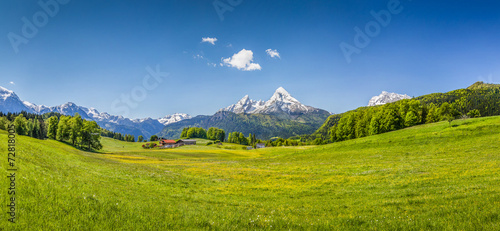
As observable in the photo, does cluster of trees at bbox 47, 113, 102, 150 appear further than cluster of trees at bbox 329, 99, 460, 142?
Yes

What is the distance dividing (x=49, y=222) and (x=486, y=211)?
18.7 meters

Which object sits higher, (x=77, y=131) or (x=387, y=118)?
(x=387, y=118)

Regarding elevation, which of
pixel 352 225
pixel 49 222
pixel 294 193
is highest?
pixel 49 222

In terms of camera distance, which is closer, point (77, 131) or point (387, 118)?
point (387, 118)

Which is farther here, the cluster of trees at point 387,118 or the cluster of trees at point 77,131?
the cluster of trees at point 77,131

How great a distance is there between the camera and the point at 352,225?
10211 mm

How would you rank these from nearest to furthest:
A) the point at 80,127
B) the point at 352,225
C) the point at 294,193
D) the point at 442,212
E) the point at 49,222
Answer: the point at 49,222, the point at 352,225, the point at 442,212, the point at 294,193, the point at 80,127

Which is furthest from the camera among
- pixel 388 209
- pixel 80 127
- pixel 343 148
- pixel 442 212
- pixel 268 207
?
pixel 80 127

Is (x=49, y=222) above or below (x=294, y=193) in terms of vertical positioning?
above

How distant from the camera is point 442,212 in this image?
10961 mm

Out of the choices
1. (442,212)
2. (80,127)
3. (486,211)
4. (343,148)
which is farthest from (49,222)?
(80,127)

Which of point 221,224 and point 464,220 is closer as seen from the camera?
point 464,220

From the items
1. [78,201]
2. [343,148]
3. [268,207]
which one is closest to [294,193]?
[268,207]

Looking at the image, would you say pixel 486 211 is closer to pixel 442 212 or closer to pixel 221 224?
pixel 442 212
